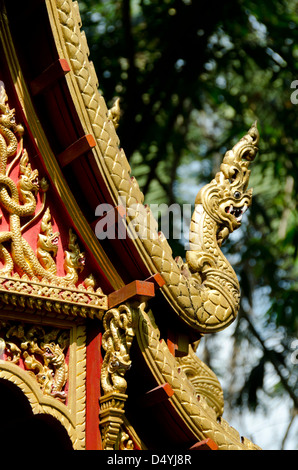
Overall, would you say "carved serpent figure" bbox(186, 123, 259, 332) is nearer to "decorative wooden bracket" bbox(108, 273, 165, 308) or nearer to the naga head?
the naga head

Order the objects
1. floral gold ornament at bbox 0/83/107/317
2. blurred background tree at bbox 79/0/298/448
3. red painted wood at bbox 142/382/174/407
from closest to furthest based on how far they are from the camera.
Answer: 1. floral gold ornament at bbox 0/83/107/317
2. red painted wood at bbox 142/382/174/407
3. blurred background tree at bbox 79/0/298/448

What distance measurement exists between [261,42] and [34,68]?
6476 millimetres

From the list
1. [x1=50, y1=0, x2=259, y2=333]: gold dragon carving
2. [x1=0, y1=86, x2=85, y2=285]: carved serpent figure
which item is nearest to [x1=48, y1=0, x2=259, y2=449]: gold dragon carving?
[x1=50, y1=0, x2=259, y2=333]: gold dragon carving

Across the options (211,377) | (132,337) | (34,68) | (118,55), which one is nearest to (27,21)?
(34,68)

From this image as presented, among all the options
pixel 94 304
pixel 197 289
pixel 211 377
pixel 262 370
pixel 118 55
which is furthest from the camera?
pixel 262 370

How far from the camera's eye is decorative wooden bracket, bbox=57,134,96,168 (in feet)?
12.5

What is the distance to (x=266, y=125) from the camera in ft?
37.7

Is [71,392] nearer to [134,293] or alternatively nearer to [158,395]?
[158,395]

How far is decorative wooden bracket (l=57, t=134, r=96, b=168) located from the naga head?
828 mm

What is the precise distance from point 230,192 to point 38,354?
142 cm

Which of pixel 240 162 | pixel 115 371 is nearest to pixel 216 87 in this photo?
pixel 240 162

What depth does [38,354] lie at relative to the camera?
3643 millimetres

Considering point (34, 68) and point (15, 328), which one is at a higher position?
point (34, 68)

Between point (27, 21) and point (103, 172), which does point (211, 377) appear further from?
point (27, 21)
